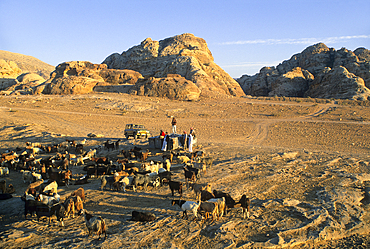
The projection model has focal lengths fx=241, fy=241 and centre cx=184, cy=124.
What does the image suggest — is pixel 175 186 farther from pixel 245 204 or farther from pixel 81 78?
pixel 81 78

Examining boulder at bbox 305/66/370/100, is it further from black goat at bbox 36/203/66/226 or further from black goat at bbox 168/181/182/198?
black goat at bbox 36/203/66/226

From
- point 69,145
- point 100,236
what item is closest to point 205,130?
point 69,145

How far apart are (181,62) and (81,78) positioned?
25.1 meters

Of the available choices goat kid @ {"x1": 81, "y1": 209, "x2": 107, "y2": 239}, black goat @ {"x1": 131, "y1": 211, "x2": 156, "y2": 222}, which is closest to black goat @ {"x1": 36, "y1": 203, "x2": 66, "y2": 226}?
goat kid @ {"x1": 81, "y1": 209, "x2": 107, "y2": 239}

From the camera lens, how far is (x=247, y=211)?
7.70 metres

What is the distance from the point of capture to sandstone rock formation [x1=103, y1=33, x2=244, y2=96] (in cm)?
5809

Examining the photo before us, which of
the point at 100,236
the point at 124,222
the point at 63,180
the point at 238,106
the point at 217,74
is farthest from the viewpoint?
the point at 217,74

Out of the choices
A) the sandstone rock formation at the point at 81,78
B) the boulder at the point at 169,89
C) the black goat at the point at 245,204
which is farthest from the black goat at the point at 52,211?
the sandstone rock formation at the point at 81,78

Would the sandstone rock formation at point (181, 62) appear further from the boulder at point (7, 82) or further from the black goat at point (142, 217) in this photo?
the black goat at point (142, 217)

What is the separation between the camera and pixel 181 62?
63.6 m

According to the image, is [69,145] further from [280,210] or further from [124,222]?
[280,210]

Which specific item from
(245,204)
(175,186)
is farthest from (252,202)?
(175,186)

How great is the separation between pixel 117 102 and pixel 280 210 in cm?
3975

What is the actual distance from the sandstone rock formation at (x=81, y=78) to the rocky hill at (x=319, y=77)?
125ft
